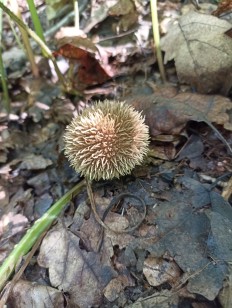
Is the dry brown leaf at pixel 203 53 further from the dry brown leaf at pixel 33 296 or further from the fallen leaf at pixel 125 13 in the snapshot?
the dry brown leaf at pixel 33 296

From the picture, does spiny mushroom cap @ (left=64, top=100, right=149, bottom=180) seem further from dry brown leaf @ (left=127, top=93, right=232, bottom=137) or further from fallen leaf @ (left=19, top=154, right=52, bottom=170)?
fallen leaf @ (left=19, top=154, right=52, bottom=170)

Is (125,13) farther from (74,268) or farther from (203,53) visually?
(74,268)

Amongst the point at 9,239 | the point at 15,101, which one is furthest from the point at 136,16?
the point at 9,239

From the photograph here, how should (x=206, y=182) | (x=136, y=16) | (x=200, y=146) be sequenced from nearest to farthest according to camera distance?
(x=206, y=182)
(x=200, y=146)
(x=136, y=16)

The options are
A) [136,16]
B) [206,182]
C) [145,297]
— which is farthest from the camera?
[136,16]

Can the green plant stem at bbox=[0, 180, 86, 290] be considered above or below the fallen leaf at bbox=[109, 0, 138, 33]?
below

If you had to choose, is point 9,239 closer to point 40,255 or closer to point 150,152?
point 40,255

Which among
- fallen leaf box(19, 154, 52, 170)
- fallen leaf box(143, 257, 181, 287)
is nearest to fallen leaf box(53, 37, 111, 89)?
fallen leaf box(19, 154, 52, 170)
